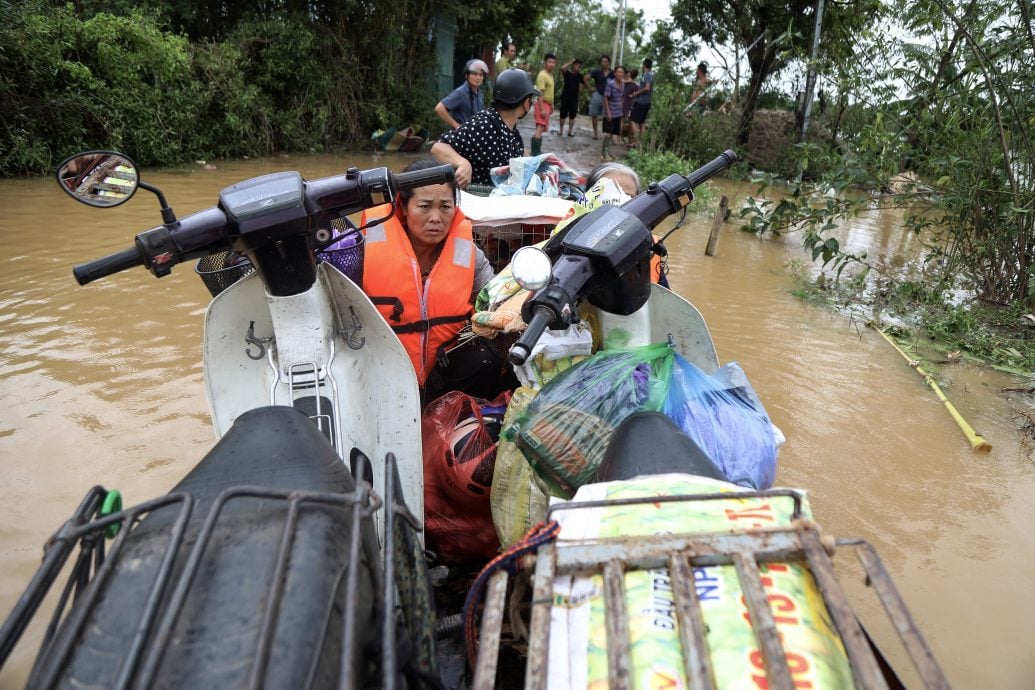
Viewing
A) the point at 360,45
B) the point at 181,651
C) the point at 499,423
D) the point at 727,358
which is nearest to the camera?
the point at 181,651

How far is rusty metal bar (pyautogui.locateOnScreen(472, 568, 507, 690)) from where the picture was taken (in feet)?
2.96

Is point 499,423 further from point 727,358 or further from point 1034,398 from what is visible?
point 1034,398

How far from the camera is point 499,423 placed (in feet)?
7.75

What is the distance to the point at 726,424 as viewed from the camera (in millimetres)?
1657

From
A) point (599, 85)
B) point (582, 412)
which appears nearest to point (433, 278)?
point (582, 412)

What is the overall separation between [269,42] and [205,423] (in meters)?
9.47

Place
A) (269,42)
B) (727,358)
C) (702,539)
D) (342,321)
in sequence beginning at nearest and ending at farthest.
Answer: (702,539) → (342,321) → (727,358) → (269,42)

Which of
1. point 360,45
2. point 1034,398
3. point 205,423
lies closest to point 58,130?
point 360,45

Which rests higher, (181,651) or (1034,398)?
(181,651)

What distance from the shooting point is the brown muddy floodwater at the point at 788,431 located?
8.96 ft

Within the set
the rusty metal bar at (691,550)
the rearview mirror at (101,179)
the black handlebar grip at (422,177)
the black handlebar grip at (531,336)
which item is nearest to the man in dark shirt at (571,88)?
the black handlebar grip at (422,177)

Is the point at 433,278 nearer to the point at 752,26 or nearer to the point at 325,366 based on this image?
the point at 325,366

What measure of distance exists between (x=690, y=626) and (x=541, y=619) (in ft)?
0.68

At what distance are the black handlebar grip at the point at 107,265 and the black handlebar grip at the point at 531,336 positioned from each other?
0.92m
